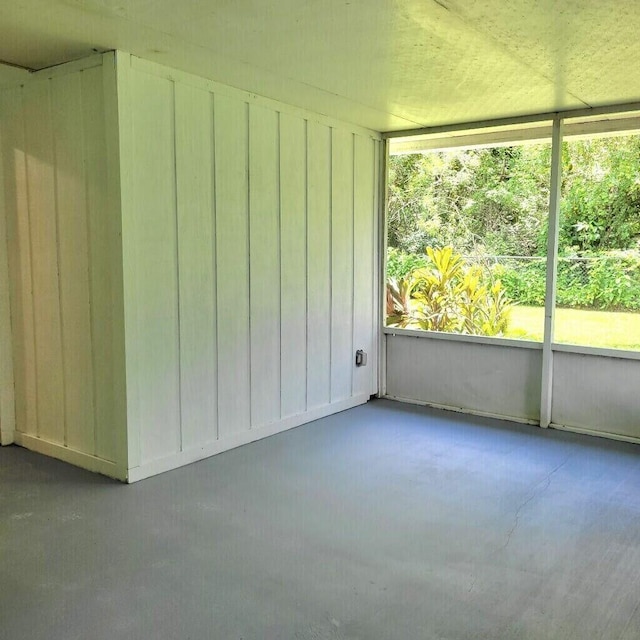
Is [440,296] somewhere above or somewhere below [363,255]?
below

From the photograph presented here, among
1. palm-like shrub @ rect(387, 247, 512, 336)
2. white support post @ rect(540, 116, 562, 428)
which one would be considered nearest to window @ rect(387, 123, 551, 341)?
palm-like shrub @ rect(387, 247, 512, 336)

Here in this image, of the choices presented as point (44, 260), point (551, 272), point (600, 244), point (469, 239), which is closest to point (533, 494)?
point (551, 272)

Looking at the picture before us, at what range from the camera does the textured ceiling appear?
2.68 meters

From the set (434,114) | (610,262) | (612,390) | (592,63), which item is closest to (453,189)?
(610,262)

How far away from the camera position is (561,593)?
2477 millimetres

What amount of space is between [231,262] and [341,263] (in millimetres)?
1277

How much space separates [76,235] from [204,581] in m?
2.21

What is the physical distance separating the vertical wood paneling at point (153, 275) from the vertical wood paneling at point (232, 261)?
0.38 m

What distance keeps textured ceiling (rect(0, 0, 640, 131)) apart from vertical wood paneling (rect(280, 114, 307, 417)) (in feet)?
1.31

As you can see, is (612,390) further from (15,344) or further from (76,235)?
(15,344)

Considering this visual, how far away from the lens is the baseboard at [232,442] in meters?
3.72

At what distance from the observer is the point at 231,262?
13.7 feet

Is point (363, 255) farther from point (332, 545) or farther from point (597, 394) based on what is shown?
point (332, 545)

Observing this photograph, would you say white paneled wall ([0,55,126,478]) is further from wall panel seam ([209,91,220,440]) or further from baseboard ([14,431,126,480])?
wall panel seam ([209,91,220,440])
